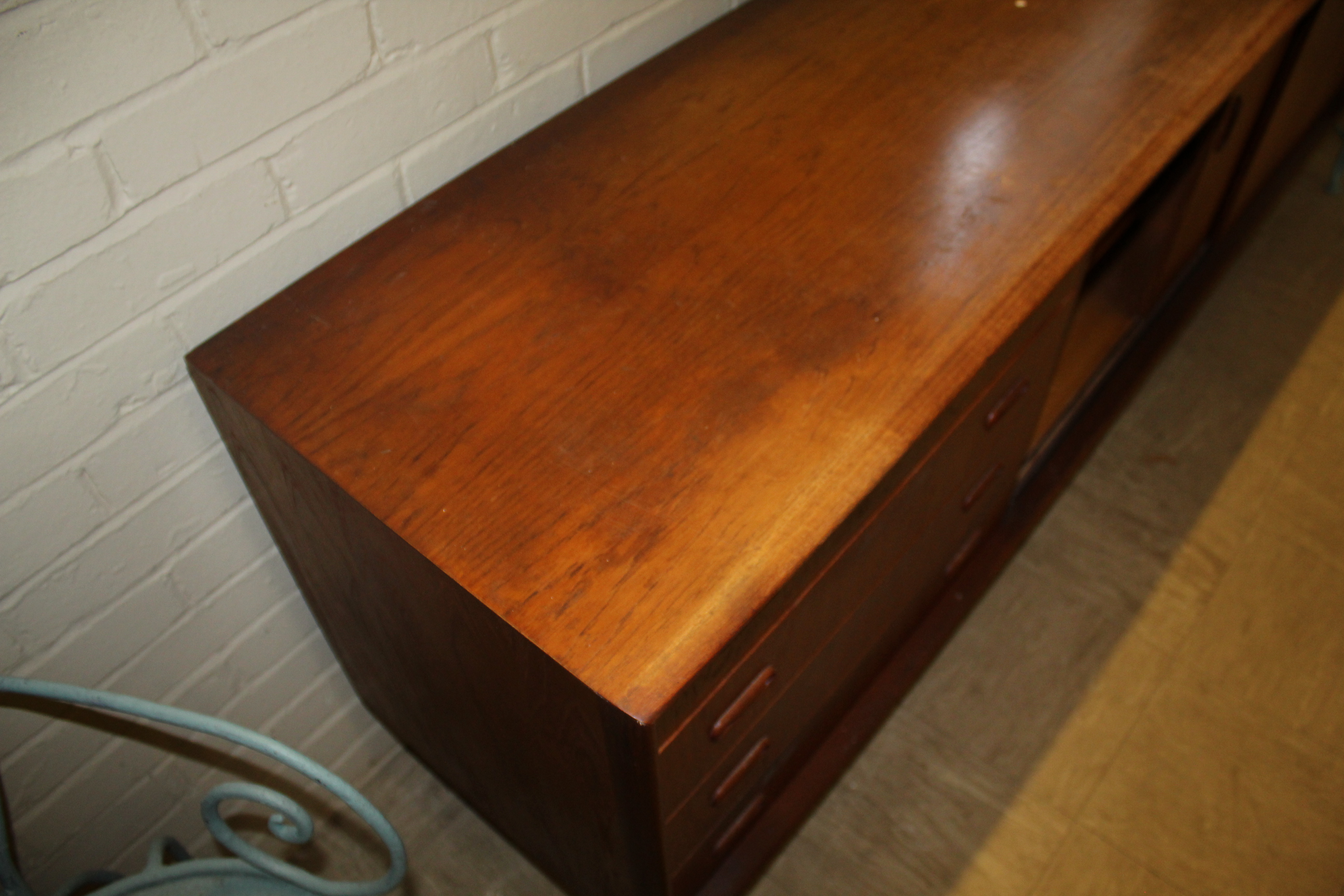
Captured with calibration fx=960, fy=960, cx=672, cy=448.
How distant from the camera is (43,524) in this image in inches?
33.9

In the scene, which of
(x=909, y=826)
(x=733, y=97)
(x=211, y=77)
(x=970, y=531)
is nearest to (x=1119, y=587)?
(x=970, y=531)

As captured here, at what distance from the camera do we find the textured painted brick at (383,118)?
3.01 ft

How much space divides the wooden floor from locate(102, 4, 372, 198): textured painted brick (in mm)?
908

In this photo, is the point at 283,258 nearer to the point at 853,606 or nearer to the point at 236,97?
the point at 236,97

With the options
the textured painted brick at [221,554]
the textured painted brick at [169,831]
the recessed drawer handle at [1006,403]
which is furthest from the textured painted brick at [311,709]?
the recessed drawer handle at [1006,403]

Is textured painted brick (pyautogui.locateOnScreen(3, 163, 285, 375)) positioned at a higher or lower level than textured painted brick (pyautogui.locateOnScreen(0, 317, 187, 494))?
higher

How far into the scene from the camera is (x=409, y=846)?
131 centimetres

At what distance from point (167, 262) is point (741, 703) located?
0.63 meters

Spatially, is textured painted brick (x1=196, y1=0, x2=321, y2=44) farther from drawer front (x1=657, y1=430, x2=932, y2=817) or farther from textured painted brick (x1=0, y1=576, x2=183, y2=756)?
drawer front (x1=657, y1=430, x2=932, y2=817)

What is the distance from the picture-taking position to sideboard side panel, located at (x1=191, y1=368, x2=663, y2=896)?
2.36 ft

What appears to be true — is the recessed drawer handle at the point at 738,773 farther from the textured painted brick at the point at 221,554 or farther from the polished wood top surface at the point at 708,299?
the textured painted brick at the point at 221,554

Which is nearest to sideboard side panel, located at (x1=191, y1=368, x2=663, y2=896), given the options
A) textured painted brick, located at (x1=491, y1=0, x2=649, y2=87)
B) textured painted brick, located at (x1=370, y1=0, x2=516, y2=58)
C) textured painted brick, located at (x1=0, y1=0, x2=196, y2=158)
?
textured painted brick, located at (x1=0, y1=0, x2=196, y2=158)

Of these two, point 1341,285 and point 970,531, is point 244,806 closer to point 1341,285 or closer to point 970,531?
point 970,531

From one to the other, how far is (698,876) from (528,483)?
0.54 m
